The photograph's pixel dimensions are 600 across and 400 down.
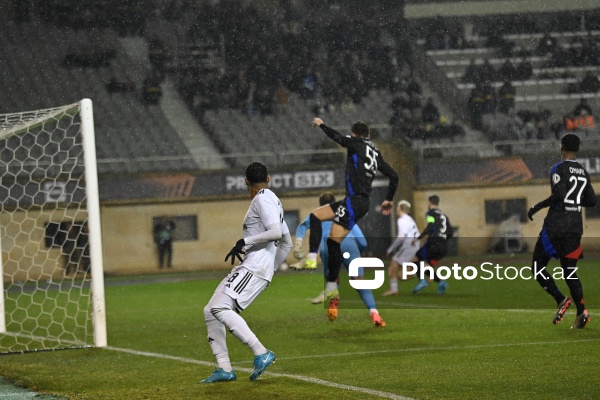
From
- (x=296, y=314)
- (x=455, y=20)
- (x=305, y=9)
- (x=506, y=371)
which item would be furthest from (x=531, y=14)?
(x=506, y=371)

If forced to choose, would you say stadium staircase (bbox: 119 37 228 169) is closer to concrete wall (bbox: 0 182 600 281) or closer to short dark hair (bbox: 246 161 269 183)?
concrete wall (bbox: 0 182 600 281)

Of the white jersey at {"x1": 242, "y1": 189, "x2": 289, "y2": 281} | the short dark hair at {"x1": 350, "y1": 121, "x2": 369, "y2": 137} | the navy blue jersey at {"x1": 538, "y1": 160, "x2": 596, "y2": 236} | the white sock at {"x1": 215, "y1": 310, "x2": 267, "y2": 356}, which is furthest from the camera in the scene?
the short dark hair at {"x1": 350, "y1": 121, "x2": 369, "y2": 137}

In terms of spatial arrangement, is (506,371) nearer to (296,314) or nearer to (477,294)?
(296,314)

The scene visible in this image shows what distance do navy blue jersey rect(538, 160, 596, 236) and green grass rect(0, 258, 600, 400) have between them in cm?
114

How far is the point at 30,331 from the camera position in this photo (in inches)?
547

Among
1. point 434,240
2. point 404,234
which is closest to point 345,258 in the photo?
point 434,240

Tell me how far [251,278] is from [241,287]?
113 mm

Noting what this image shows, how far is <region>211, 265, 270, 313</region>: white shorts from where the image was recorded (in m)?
7.64

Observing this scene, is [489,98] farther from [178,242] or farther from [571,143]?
[571,143]

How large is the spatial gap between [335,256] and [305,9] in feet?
89.1

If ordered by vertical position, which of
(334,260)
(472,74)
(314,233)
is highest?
(472,74)

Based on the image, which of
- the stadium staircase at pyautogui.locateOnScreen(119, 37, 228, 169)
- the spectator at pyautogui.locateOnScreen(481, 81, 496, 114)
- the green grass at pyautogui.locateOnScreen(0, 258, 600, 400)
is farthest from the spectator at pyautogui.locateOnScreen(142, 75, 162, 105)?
the green grass at pyautogui.locateOnScreen(0, 258, 600, 400)

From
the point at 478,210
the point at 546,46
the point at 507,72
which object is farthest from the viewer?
the point at 546,46

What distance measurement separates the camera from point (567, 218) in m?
10.7
